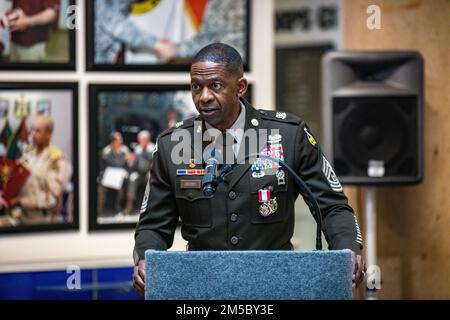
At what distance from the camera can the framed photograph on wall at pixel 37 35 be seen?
12.7 feet

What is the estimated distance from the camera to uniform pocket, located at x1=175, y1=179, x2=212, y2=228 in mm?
2299

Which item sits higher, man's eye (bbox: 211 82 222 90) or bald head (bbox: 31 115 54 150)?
man's eye (bbox: 211 82 222 90)

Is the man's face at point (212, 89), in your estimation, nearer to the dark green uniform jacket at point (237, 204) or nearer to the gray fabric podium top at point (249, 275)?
the dark green uniform jacket at point (237, 204)

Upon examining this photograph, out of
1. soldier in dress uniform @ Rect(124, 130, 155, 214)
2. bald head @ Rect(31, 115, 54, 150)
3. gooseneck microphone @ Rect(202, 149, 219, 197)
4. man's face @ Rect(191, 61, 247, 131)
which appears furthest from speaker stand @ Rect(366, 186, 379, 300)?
gooseneck microphone @ Rect(202, 149, 219, 197)

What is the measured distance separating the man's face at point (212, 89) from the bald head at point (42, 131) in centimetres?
191

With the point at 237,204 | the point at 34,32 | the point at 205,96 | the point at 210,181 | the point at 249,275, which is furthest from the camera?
the point at 34,32

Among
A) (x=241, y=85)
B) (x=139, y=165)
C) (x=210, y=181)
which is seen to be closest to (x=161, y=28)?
(x=139, y=165)

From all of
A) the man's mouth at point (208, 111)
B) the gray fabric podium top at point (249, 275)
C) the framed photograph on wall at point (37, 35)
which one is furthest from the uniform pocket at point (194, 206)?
the framed photograph on wall at point (37, 35)

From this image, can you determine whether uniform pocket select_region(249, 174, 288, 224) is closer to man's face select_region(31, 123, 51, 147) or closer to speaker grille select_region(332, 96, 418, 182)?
speaker grille select_region(332, 96, 418, 182)

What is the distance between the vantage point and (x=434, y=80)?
4.23m

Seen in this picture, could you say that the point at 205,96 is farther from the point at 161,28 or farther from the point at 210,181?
the point at 161,28

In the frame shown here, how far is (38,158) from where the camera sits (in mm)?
3949

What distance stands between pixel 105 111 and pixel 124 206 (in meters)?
0.51

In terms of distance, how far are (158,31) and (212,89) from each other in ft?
6.75
